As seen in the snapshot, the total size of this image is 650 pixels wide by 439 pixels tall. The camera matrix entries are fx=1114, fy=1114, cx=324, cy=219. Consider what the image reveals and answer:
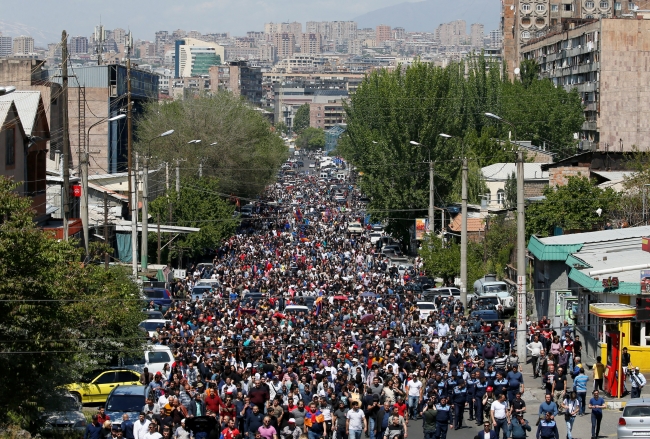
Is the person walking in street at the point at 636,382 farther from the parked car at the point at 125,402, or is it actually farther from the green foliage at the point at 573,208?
the green foliage at the point at 573,208

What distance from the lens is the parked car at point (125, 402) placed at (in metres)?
21.1

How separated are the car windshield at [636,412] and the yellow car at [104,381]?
1065cm

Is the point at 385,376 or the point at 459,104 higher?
the point at 459,104

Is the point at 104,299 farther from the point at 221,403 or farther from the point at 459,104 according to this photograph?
the point at 459,104

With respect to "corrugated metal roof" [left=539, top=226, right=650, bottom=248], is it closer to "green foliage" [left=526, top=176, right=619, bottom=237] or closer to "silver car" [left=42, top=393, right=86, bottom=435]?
"green foliage" [left=526, top=176, right=619, bottom=237]

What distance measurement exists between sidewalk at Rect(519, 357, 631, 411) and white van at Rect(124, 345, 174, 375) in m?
8.13

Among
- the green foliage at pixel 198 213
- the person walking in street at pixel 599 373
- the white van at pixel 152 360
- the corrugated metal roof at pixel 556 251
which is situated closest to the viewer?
the person walking in street at pixel 599 373

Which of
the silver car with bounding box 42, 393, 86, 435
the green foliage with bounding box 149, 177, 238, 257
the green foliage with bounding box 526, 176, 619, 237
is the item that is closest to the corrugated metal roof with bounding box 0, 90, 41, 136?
the green foliage with bounding box 149, 177, 238, 257

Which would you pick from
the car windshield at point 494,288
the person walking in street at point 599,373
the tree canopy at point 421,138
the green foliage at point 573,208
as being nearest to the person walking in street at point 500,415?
the person walking in street at point 599,373

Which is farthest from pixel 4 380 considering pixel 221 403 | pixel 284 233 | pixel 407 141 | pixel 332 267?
pixel 284 233

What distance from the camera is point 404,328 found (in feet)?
101

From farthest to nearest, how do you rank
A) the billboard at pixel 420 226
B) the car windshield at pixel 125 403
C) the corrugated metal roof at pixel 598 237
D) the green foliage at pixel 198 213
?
the billboard at pixel 420 226 → the green foliage at pixel 198 213 → the corrugated metal roof at pixel 598 237 → the car windshield at pixel 125 403

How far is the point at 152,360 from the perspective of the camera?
85.3 ft

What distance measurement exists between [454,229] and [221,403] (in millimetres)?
35545
